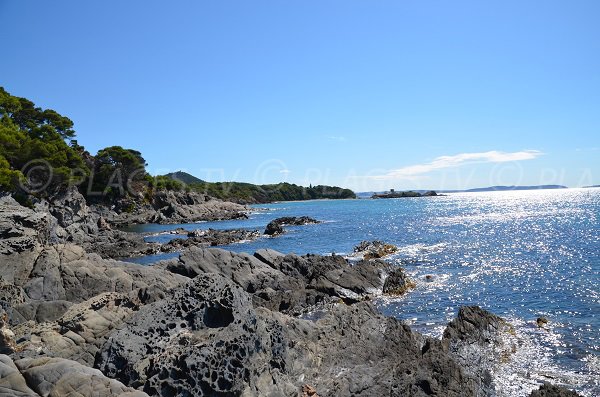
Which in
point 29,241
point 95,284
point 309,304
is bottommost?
point 309,304

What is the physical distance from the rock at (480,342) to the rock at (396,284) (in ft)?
29.3

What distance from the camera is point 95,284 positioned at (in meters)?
20.7

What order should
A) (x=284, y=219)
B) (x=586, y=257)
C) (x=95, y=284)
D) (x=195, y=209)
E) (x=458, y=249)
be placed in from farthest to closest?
1. (x=195, y=209)
2. (x=284, y=219)
3. (x=458, y=249)
4. (x=586, y=257)
5. (x=95, y=284)

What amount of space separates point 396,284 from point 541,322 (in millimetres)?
10154

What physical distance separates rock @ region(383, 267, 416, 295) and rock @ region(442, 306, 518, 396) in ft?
29.3

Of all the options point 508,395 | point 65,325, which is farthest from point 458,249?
point 65,325

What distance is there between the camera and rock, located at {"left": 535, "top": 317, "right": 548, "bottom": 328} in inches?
833

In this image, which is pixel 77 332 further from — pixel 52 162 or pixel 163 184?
pixel 163 184

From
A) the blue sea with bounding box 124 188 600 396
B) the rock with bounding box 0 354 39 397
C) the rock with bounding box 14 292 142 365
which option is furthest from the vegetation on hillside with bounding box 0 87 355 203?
the rock with bounding box 0 354 39 397

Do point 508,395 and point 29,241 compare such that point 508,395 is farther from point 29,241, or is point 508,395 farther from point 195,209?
point 195,209

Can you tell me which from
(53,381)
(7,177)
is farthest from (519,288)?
(7,177)

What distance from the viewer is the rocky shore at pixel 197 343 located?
990 cm

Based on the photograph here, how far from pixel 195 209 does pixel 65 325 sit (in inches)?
4008

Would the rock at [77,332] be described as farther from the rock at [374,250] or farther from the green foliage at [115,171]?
the green foliage at [115,171]
